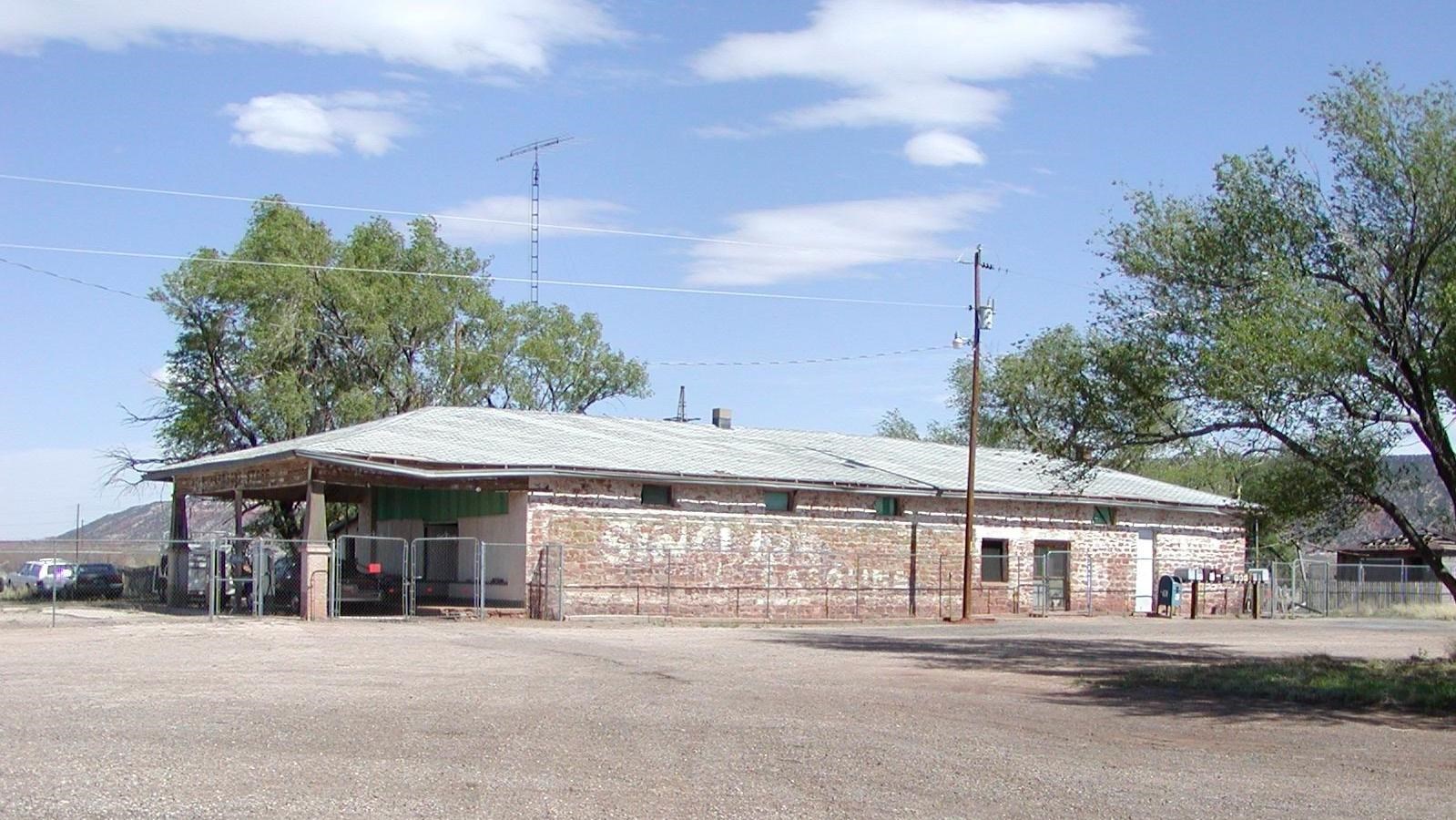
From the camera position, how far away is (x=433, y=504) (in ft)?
123

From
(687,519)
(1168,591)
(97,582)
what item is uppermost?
(687,519)

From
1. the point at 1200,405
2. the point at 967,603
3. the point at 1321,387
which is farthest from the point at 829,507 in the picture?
the point at 1321,387

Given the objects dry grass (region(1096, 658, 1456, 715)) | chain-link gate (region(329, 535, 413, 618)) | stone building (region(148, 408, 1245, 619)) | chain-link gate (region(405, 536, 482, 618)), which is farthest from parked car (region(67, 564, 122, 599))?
dry grass (region(1096, 658, 1456, 715))

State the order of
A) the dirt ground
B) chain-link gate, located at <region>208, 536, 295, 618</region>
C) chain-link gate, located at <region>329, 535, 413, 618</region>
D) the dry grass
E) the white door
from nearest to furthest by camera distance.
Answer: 1. the dirt ground
2. the dry grass
3. chain-link gate, located at <region>208, 536, 295, 618</region>
4. chain-link gate, located at <region>329, 535, 413, 618</region>
5. the white door

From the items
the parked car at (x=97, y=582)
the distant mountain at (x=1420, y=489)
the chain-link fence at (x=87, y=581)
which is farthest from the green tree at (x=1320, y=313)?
the parked car at (x=97, y=582)

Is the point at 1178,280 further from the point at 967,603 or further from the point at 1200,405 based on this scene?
the point at 967,603

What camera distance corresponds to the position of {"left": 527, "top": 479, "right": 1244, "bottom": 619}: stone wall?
34062 millimetres

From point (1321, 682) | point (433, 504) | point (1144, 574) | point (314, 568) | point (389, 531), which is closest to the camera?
point (1321, 682)

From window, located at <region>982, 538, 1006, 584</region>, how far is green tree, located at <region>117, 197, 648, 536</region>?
1977 centimetres

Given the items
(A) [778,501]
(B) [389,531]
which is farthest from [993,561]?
(B) [389,531]

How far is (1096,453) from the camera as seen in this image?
25.7 m

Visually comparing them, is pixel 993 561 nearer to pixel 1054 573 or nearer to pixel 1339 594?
pixel 1054 573

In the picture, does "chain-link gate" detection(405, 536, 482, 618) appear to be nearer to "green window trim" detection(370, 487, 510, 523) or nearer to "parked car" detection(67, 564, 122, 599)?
"green window trim" detection(370, 487, 510, 523)

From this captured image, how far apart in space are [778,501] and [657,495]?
365cm
